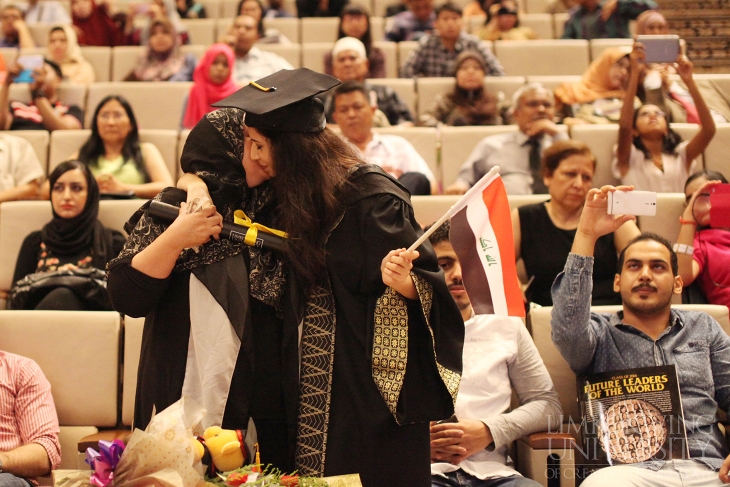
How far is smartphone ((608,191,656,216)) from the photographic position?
2389 mm

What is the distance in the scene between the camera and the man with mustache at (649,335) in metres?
2.52

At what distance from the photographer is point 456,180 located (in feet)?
14.4

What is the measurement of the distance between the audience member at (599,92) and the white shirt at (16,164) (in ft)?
9.47

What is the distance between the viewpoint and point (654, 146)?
4.31 metres

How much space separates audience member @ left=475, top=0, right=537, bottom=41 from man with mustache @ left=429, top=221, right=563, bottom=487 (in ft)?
12.6

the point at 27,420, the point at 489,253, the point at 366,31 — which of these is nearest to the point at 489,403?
the point at 489,253

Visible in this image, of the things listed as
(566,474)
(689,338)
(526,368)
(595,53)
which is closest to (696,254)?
(689,338)

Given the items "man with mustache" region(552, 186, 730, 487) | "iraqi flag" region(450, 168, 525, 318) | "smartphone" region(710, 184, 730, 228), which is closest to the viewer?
"iraqi flag" region(450, 168, 525, 318)

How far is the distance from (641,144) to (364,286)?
2880mm

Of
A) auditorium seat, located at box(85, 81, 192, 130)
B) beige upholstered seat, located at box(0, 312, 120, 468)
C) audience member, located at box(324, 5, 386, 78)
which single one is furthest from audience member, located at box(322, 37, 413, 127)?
beige upholstered seat, located at box(0, 312, 120, 468)

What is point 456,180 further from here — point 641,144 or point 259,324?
point 259,324

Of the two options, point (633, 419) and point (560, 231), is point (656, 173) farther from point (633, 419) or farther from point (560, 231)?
point (633, 419)

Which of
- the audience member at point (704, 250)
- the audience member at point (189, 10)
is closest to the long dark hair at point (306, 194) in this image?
the audience member at point (704, 250)

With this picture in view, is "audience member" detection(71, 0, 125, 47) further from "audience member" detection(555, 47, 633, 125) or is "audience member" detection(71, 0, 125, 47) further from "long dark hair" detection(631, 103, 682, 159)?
"long dark hair" detection(631, 103, 682, 159)
